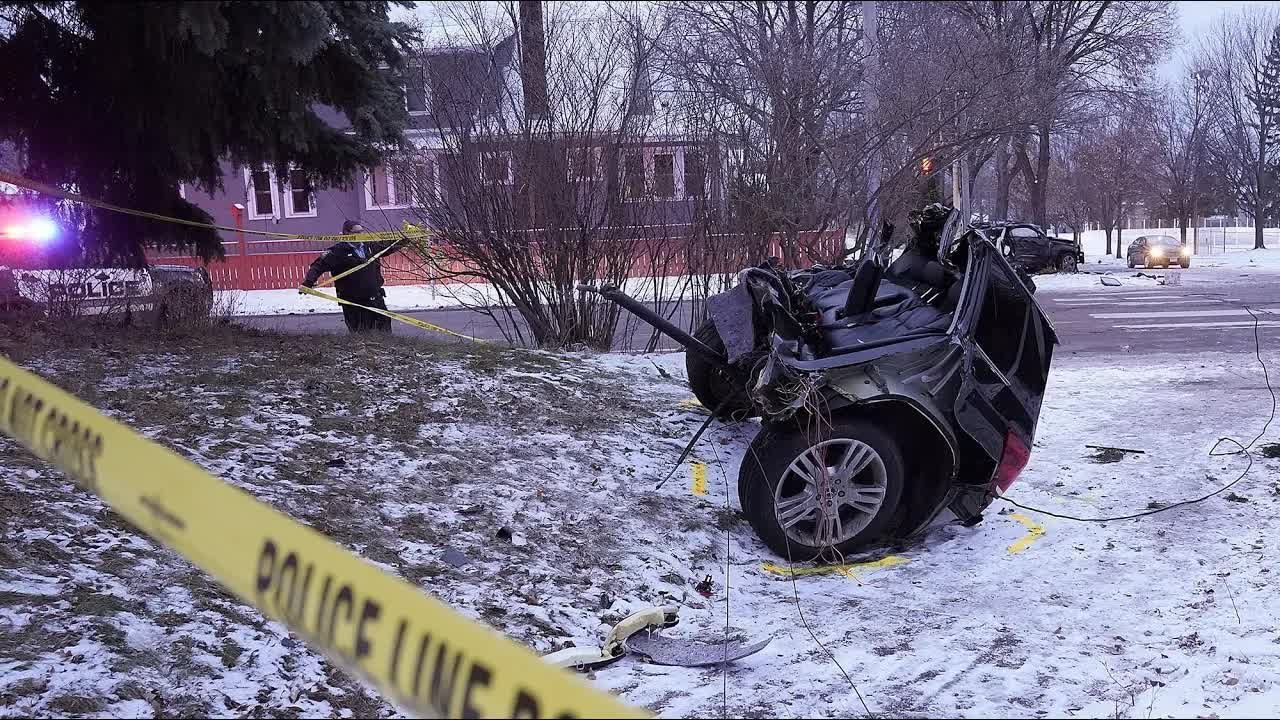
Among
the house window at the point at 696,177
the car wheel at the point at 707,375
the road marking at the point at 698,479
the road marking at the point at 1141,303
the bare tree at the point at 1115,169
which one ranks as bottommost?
the road marking at the point at 698,479

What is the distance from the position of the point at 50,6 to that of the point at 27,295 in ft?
8.39

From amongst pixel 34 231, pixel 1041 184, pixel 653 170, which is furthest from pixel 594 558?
pixel 1041 184

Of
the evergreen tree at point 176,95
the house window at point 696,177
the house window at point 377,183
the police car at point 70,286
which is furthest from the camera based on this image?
the house window at point 696,177

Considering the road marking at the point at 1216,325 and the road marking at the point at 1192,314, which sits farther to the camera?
the road marking at the point at 1192,314

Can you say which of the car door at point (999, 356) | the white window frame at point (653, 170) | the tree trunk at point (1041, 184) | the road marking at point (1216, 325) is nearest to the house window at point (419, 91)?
the white window frame at point (653, 170)

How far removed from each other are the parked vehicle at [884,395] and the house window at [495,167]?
3860 mm

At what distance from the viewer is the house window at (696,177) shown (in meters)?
9.80

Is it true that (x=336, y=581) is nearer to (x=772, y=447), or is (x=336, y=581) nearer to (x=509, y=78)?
(x=772, y=447)

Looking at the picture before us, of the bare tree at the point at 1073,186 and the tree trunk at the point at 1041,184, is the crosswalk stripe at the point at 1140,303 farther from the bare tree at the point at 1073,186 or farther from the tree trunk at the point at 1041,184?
A: the bare tree at the point at 1073,186

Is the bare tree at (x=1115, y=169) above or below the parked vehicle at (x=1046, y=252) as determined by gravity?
above

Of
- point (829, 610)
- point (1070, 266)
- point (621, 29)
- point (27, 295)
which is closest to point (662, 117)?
point (621, 29)

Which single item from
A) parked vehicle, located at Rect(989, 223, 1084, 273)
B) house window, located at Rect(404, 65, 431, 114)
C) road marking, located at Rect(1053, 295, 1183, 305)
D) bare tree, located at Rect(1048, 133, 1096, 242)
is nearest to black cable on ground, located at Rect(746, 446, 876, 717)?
house window, located at Rect(404, 65, 431, 114)

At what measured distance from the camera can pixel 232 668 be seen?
321 centimetres

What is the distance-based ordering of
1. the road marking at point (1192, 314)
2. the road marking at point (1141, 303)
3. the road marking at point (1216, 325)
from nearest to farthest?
the road marking at point (1216, 325) → the road marking at point (1192, 314) → the road marking at point (1141, 303)
